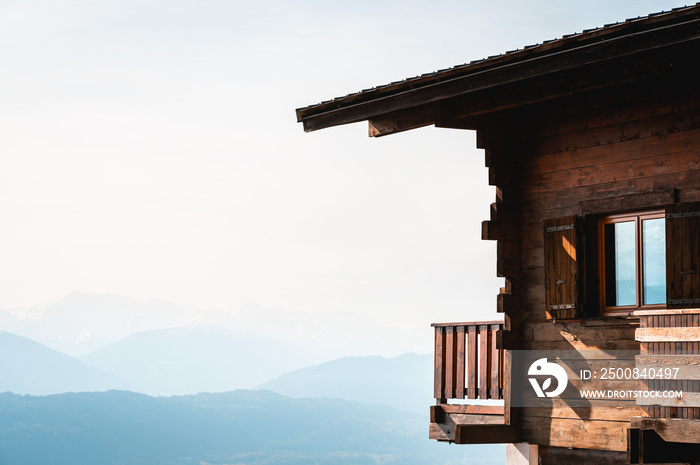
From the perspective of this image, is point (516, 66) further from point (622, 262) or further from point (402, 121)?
point (622, 262)

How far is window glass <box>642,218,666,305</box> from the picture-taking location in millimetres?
11367

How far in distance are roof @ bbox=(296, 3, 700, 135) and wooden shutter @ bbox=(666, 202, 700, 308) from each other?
2020 mm

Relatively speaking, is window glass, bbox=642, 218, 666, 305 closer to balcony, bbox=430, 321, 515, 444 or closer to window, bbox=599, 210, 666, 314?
Answer: window, bbox=599, 210, 666, 314

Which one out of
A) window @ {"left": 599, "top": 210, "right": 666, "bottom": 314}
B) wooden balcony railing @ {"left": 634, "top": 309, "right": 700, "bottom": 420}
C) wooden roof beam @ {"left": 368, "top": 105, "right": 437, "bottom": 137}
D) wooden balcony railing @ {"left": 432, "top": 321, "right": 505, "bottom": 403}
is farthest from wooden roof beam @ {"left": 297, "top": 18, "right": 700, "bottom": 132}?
wooden balcony railing @ {"left": 432, "top": 321, "right": 505, "bottom": 403}

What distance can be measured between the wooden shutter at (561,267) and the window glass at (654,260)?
33.8 inches

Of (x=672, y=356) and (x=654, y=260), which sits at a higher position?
(x=654, y=260)

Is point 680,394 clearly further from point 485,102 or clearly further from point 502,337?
point 485,102

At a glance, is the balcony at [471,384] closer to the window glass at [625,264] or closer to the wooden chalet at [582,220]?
the wooden chalet at [582,220]

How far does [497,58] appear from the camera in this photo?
36.7 feet

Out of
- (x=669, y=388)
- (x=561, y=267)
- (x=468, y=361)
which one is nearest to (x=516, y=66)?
(x=561, y=267)

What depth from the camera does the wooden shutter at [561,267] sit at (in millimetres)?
12133

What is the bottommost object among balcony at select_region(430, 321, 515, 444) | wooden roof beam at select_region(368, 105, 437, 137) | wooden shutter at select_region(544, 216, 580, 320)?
balcony at select_region(430, 321, 515, 444)

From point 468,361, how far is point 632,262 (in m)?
3.04

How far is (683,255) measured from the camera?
10938mm
